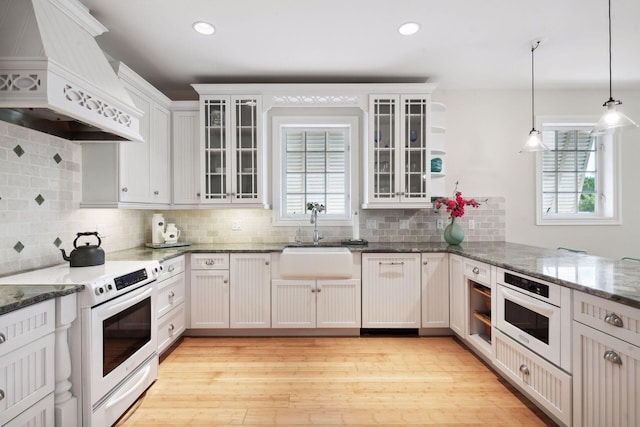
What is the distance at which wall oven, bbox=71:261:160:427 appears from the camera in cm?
152

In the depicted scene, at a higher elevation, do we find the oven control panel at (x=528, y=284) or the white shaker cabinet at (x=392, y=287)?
the oven control panel at (x=528, y=284)

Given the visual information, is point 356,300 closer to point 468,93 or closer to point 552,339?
point 552,339

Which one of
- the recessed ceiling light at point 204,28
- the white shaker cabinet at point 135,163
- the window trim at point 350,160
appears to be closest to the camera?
the recessed ceiling light at point 204,28

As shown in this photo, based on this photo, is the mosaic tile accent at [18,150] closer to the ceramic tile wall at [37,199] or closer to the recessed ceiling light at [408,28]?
the ceramic tile wall at [37,199]

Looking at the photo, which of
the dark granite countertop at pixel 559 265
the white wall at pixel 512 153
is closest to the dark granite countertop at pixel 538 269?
the dark granite countertop at pixel 559 265

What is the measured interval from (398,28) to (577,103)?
2650 millimetres

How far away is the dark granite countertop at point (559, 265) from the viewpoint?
4.55ft

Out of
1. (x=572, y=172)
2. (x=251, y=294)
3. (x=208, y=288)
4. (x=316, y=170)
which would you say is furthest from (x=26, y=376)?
(x=572, y=172)

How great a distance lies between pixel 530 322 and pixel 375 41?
7.73 ft

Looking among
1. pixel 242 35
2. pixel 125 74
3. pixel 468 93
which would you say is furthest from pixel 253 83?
pixel 468 93

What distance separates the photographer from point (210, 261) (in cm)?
290

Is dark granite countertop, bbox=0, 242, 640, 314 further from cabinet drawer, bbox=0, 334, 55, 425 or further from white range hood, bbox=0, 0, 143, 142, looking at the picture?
white range hood, bbox=0, 0, 143, 142

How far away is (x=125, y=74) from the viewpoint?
2381 mm

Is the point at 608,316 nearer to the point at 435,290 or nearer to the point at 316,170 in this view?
the point at 435,290
